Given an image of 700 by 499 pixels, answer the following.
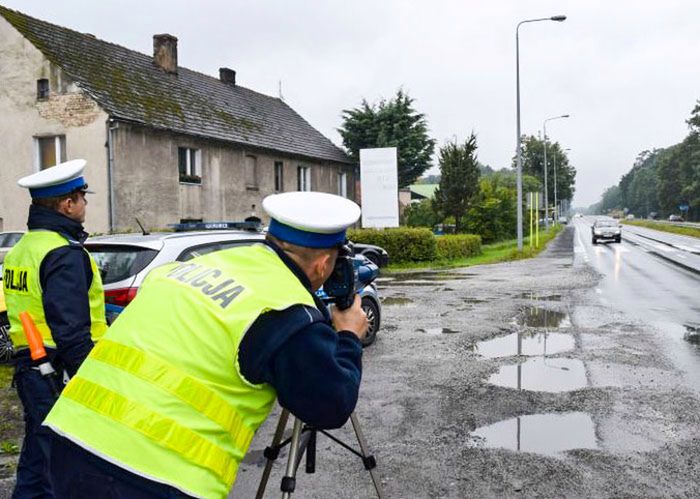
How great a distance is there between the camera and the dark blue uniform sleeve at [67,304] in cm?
309

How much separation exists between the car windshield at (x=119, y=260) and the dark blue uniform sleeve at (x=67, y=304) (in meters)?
2.70

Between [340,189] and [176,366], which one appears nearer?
[176,366]

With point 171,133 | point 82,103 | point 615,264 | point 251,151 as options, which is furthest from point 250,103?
point 615,264

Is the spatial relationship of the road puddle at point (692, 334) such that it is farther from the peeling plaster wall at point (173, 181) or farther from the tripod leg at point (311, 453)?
the peeling plaster wall at point (173, 181)

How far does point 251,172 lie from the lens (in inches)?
1166

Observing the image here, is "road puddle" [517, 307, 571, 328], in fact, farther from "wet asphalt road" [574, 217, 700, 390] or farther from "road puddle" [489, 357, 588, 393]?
"road puddle" [489, 357, 588, 393]

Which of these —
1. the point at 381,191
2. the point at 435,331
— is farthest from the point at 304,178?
the point at 435,331

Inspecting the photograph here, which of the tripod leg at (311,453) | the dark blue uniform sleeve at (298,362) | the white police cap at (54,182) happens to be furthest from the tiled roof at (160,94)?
the dark blue uniform sleeve at (298,362)

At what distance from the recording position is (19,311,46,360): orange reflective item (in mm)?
3129

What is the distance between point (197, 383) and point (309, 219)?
1.96ft

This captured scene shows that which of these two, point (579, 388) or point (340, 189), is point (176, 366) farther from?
point (340, 189)

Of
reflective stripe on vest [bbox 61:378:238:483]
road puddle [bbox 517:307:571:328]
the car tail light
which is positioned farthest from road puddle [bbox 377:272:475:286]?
reflective stripe on vest [bbox 61:378:238:483]

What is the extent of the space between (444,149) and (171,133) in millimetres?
13419

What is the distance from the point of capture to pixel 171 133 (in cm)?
2439
